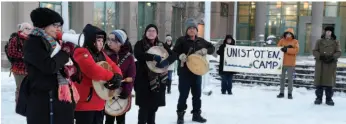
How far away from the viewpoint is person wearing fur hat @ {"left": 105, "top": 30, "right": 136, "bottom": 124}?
4527 millimetres

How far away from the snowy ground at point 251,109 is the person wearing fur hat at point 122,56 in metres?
1.86

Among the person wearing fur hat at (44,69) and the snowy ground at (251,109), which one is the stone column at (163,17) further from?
the person wearing fur hat at (44,69)

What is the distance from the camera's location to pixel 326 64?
332 inches

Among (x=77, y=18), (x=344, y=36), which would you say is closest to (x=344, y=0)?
(x=344, y=36)

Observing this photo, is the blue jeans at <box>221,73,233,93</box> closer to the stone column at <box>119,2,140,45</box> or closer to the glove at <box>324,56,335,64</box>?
the glove at <box>324,56,335,64</box>

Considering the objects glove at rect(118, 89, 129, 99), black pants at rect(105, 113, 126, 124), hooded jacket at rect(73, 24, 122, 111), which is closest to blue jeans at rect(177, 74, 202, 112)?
black pants at rect(105, 113, 126, 124)

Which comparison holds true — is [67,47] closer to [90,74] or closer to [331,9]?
[90,74]

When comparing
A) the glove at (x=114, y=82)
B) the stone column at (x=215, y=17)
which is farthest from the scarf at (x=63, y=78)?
the stone column at (x=215, y=17)

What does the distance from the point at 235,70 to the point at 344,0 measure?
785 inches

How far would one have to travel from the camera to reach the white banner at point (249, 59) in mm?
10039

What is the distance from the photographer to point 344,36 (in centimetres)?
2636

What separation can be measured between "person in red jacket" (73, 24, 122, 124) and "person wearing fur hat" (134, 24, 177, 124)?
46.9 inches

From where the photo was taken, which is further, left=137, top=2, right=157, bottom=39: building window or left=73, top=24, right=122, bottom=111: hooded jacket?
left=137, top=2, right=157, bottom=39: building window

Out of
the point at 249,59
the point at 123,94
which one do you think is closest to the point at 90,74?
the point at 123,94
